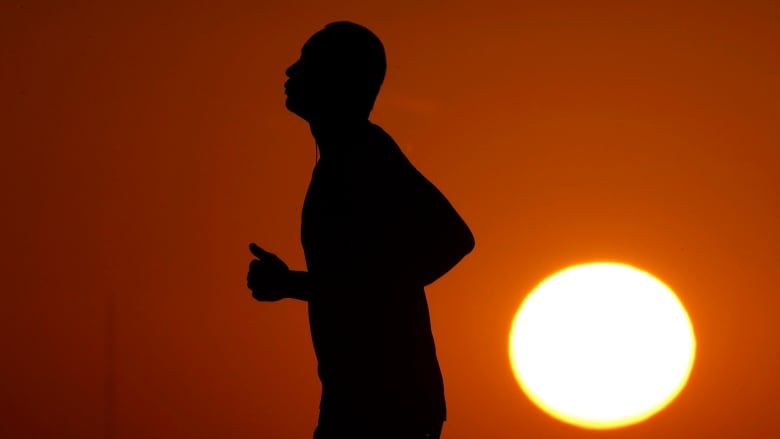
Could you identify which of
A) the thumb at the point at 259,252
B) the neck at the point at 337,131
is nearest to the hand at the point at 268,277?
the thumb at the point at 259,252

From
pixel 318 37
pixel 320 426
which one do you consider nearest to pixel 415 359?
pixel 320 426

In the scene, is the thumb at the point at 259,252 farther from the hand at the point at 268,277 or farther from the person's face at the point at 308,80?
the person's face at the point at 308,80

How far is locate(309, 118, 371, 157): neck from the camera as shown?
105 inches

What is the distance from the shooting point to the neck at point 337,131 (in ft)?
8.73

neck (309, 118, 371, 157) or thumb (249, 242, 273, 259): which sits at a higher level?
neck (309, 118, 371, 157)

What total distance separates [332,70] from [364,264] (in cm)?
44

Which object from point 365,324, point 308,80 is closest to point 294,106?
point 308,80

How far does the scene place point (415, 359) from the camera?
8.45 feet

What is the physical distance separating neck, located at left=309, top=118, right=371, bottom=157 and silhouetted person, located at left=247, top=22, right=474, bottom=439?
1 cm

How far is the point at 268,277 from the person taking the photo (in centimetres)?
248

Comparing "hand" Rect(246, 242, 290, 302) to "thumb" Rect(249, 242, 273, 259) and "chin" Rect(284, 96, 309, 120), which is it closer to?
"thumb" Rect(249, 242, 273, 259)

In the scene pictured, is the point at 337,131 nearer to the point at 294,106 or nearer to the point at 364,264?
the point at 294,106

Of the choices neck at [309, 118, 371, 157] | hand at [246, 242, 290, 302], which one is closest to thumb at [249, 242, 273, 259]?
hand at [246, 242, 290, 302]

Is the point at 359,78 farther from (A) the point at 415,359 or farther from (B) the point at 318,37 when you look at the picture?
(A) the point at 415,359
